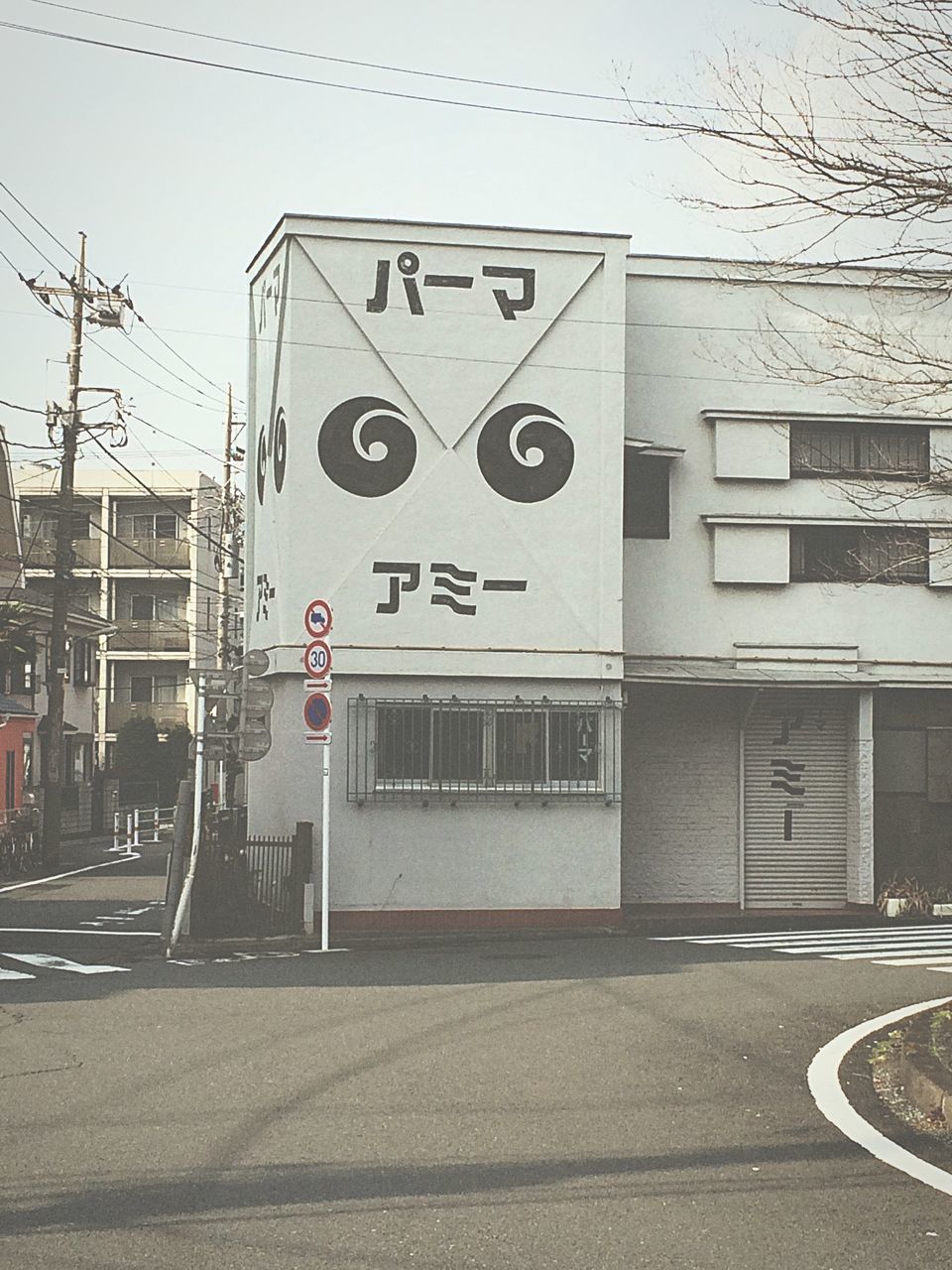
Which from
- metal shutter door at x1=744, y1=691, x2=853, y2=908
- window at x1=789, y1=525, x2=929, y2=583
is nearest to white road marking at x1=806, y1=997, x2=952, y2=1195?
metal shutter door at x1=744, y1=691, x2=853, y2=908

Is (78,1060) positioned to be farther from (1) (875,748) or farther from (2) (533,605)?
(1) (875,748)

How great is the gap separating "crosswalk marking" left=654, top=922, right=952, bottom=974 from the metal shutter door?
2006 millimetres

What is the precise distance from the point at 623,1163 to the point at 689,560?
16355 mm

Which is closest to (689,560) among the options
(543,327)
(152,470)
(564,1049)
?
(543,327)

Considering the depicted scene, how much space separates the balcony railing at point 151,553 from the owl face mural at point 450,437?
47.4 metres

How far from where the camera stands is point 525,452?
22172 mm

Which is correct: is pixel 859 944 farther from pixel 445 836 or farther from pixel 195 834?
pixel 195 834

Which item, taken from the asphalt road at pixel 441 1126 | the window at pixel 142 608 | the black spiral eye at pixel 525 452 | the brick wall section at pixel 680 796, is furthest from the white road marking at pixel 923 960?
the window at pixel 142 608

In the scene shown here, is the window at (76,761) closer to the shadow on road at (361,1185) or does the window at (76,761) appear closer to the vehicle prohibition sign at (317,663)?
the vehicle prohibition sign at (317,663)

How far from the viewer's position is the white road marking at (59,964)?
1616 centimetres

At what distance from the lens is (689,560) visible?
23.4 m

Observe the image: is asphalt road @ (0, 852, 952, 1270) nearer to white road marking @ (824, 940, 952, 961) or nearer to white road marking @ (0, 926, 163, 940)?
white road marking @ (824, 940, 952, 961)

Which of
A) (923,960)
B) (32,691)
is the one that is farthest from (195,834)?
(32,691)

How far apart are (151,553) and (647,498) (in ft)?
158
